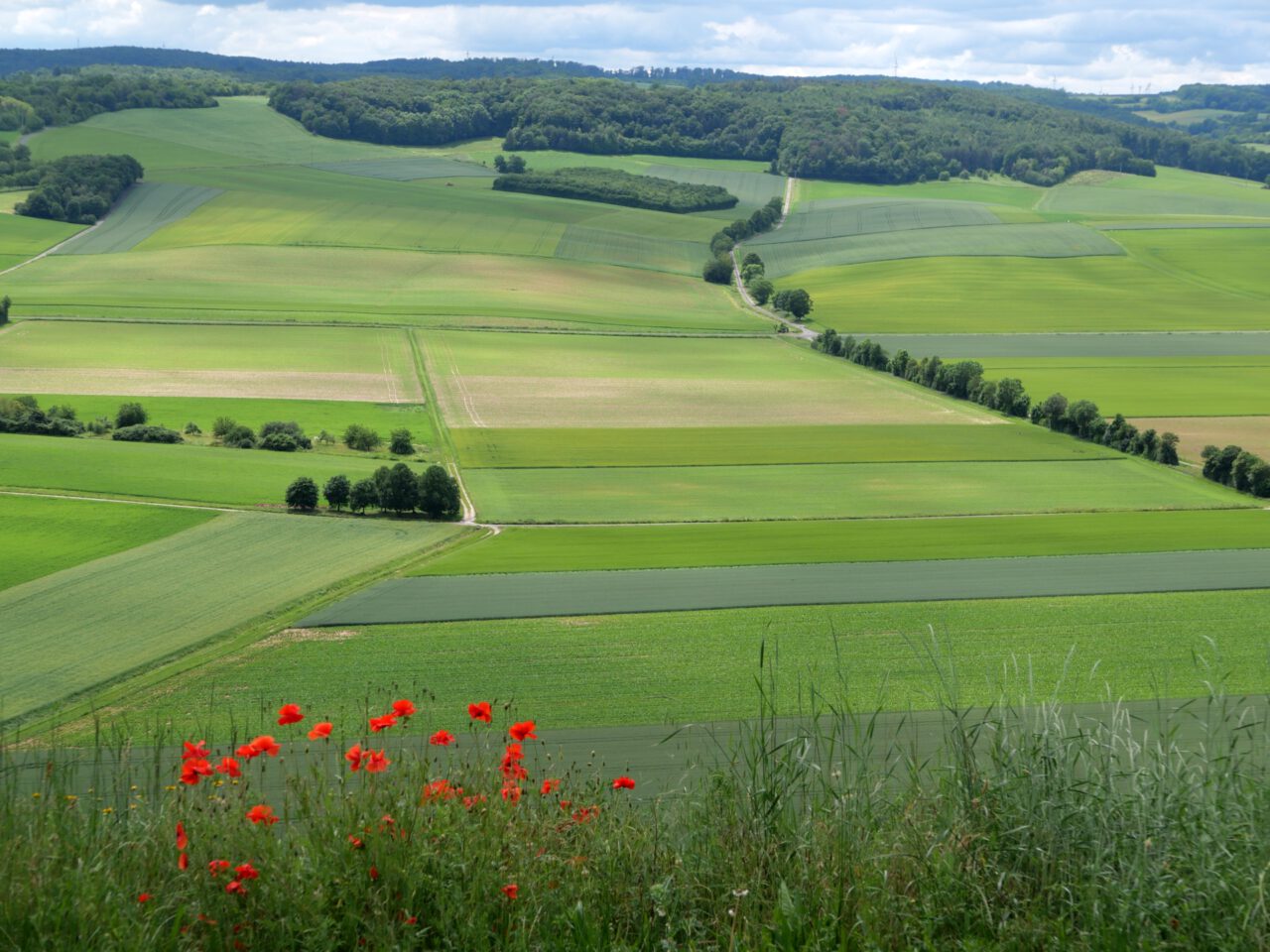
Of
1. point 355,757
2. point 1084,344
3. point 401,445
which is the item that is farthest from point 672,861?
point 1084,344

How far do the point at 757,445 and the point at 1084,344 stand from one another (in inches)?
1717

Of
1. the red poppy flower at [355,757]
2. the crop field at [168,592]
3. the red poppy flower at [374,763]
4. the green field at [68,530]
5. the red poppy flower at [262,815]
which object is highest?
the red poppy flower at [355,757]

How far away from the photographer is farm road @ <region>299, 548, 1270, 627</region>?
3762cm

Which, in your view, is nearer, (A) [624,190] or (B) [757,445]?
(B) [757,445]

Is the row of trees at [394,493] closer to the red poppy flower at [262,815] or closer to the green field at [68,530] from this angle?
the green field at [68,530]

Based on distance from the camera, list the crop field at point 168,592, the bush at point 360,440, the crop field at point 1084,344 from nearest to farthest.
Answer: the crop field at point 168,592 < the bush at point 360,440 < the crop field at point 1084,344

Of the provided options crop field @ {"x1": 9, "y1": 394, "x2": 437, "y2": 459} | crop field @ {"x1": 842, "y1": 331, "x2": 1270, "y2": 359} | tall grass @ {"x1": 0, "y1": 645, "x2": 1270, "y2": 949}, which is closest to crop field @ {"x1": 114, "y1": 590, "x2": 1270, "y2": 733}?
tall grass @ {"x1": 0, "y1": 645, "x2": 1270, "y2": 949}

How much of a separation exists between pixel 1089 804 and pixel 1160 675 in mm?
25731

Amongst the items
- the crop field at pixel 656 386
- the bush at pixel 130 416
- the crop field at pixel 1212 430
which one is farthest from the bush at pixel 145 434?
the crop field at pixel 1212 430

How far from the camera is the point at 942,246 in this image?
139m

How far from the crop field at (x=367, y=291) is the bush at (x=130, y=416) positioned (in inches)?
1276

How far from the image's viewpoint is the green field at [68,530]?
41094mm

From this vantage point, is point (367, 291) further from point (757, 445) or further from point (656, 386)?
point (757, 445)

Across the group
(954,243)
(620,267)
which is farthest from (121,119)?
(954,243)
